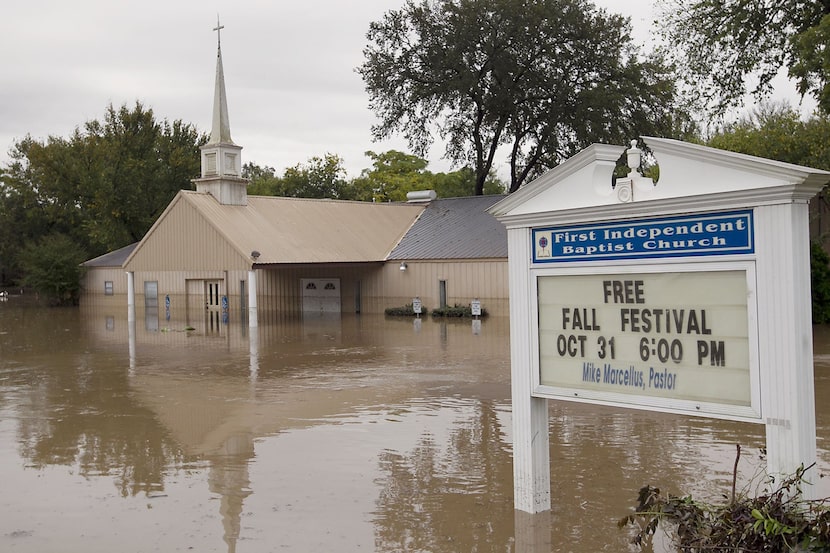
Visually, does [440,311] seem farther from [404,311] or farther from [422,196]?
[422,196]

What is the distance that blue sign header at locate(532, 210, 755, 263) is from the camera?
6.07 meters

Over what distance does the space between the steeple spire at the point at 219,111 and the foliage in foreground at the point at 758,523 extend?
3407cm

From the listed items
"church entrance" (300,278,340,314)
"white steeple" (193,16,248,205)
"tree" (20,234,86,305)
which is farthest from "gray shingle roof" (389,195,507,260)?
"tree" (20,234,86,305)

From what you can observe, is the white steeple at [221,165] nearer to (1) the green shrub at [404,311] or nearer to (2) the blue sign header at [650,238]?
(1) the green shrub at [404,311]

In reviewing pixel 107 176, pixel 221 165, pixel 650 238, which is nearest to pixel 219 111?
pixel 221 165

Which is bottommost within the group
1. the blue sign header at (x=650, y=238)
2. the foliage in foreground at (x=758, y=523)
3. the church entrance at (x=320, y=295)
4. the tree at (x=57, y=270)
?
the foliage in foreground at (x=758, y=523)

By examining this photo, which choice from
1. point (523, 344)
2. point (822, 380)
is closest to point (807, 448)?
point (523, 344)

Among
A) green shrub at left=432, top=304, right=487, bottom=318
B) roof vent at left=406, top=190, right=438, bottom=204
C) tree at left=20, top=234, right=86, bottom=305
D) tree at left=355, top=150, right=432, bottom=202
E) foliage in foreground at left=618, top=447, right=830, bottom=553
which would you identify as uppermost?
tree at left=355, top=150, right=432, bottom=202

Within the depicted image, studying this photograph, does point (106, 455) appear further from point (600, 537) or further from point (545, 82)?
point (545, 82)

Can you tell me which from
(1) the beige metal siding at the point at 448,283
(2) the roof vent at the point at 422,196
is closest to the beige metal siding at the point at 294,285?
(1) the beige metal siding at the point at 448,283

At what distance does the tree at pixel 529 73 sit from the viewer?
43.4m

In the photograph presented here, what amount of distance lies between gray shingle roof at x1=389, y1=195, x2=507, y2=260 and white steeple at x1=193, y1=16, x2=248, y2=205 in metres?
7.12

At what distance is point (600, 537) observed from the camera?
7.08m

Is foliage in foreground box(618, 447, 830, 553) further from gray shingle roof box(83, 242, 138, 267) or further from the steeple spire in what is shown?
gray shingle roof box(83, 242, 138, 267)
